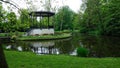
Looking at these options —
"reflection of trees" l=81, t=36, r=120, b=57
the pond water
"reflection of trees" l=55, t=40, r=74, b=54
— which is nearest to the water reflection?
the pond water

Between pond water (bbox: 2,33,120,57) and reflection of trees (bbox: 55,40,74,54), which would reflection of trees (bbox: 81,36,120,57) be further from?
reflection of trees (bbox: 55,40,74,54)

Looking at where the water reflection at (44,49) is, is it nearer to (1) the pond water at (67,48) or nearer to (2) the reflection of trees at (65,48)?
(1) the pond water at (67,48)

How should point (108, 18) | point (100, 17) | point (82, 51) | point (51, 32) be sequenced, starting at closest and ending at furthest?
point (82, 51) < point (51, 32) < point (108, 18) < point (100, 17)

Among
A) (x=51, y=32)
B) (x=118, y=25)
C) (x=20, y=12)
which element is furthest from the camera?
(x=118, y=25)

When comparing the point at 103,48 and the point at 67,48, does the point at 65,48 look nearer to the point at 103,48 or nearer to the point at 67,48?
the point at 67,48

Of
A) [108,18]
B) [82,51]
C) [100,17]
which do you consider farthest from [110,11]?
[82,51]

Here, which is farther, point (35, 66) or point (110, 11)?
point (110, 11)

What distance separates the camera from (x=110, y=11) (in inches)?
1895

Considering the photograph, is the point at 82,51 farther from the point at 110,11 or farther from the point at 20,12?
the point at 110,11

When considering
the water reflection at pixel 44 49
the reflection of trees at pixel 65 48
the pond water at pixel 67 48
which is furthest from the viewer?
the reflection of trees at pixel 65 48

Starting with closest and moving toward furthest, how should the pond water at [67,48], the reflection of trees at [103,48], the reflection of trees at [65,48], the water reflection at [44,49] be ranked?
1. the reflection of trees at [103,48]
2. the pond water at [67,48]
3. the water reflection at [44,49]
4. the reflection of trees at [65,48]

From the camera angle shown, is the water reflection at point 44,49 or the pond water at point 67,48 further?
the water reflection at point 44,49

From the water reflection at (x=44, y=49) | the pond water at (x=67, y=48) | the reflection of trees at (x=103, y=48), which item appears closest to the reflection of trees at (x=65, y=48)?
the pond water at (x=67, y=48)

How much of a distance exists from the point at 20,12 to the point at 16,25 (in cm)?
134
